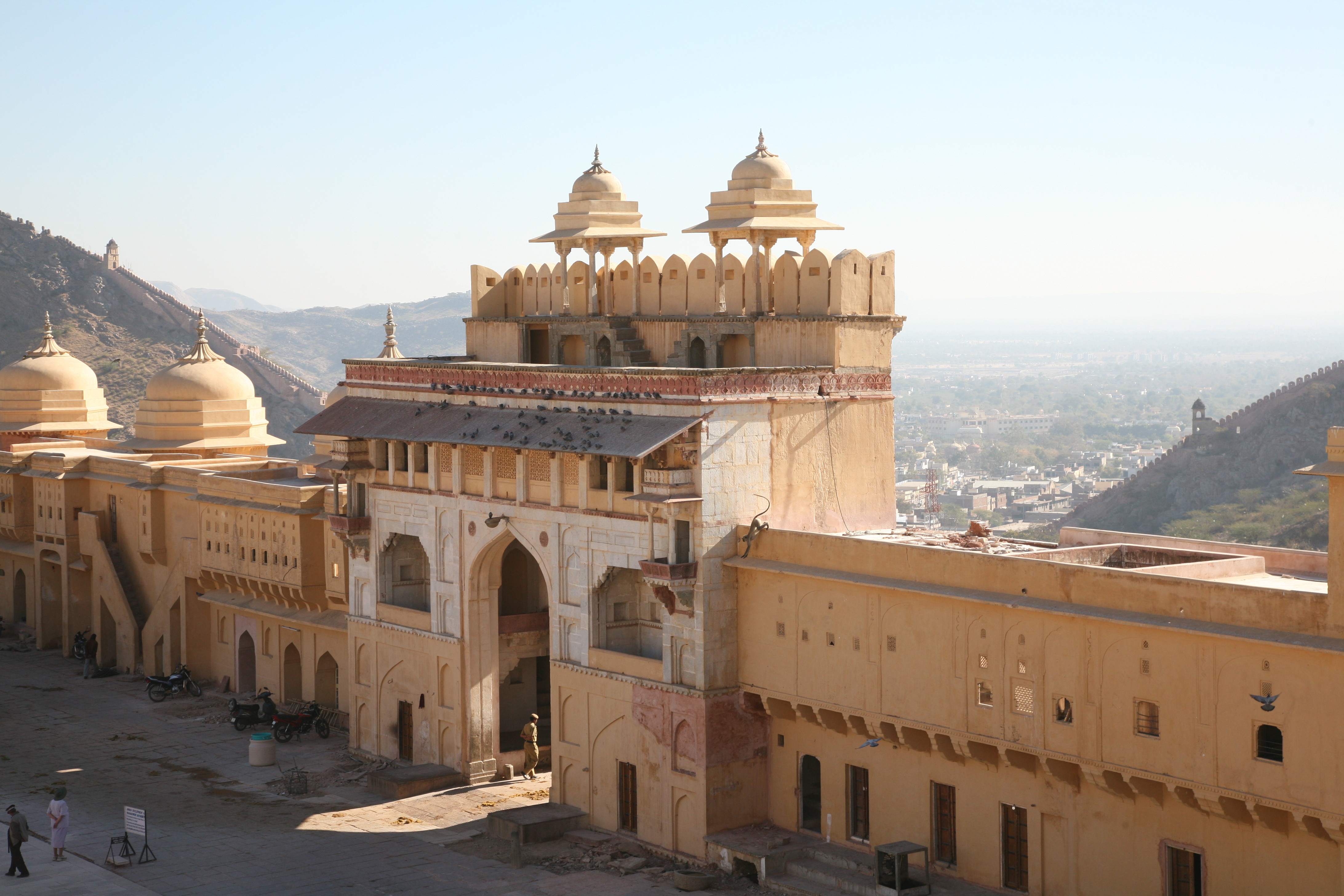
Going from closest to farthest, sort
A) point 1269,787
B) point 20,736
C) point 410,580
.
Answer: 1. point 1269,787
2. point 410,580
3. point 20,736

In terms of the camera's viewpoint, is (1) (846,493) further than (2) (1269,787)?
Yes

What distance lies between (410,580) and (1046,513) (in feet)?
298

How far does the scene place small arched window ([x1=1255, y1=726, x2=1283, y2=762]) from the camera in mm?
17266

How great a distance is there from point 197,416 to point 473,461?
17577 mm

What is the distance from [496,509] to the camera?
26609mm

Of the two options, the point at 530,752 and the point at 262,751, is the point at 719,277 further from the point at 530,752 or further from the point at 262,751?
the point at 262,751

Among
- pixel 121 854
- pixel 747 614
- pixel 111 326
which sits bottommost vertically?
pixel 121 854

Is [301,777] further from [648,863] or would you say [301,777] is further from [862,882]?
[862,882]

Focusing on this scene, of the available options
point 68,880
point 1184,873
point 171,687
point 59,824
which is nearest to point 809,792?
point 1184,873

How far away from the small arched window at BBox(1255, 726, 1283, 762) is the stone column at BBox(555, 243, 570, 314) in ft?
50.6

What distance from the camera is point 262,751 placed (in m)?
29.5

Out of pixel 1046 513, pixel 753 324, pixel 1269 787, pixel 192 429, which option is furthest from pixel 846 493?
pixel 1046 513

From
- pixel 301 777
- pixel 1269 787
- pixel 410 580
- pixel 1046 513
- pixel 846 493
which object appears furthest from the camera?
pixel 1046 513

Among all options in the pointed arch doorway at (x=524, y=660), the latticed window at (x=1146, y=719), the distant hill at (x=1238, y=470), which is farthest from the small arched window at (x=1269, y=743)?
the distant hill at (x=1238, y=470)
